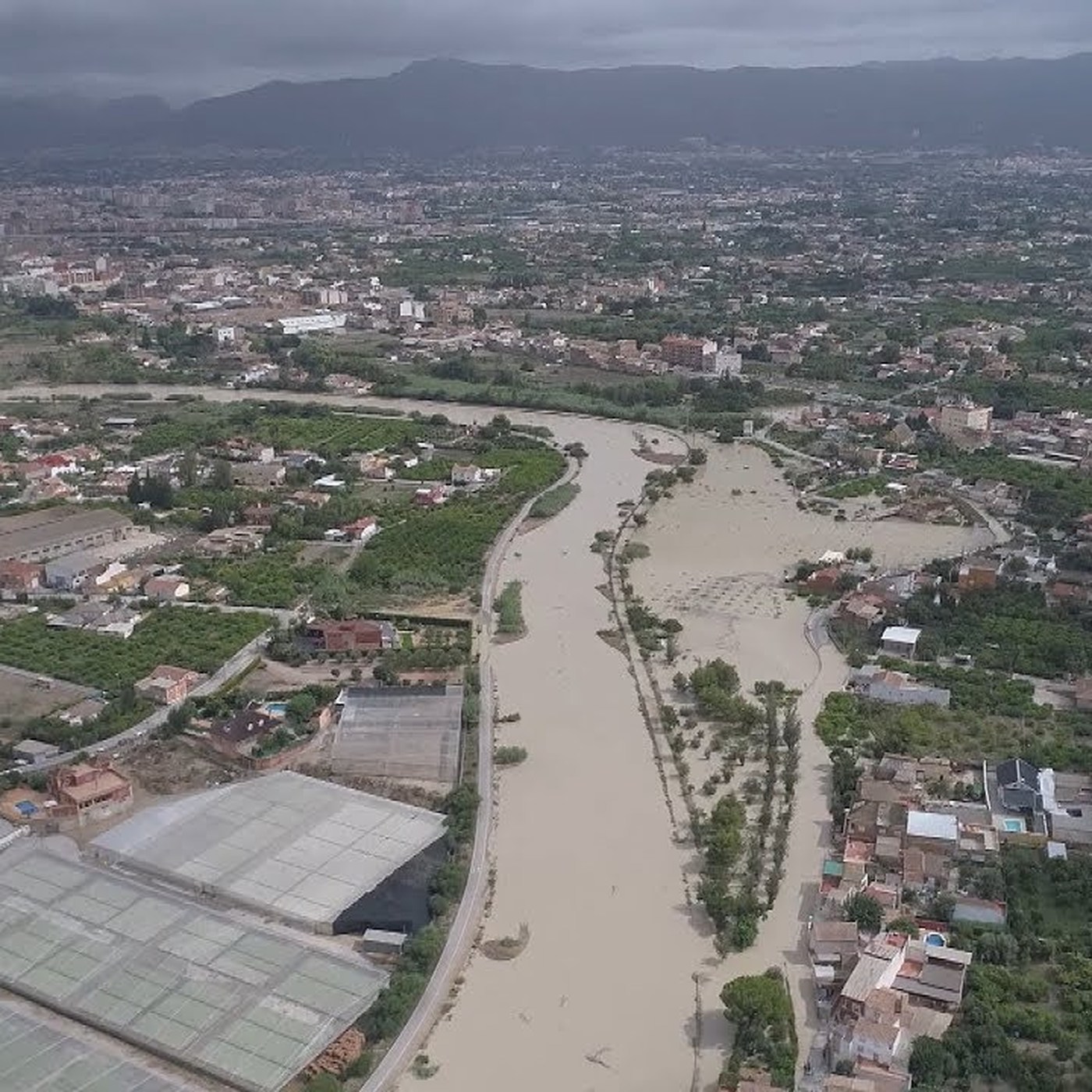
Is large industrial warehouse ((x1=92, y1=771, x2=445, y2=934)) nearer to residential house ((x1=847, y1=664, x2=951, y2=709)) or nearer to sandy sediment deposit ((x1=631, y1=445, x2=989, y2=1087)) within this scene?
sandy sediment deposit ((x1=631, y1=445, x2=989, y2=1087))

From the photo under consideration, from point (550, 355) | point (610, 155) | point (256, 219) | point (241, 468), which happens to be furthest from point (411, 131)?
point (241, 468)

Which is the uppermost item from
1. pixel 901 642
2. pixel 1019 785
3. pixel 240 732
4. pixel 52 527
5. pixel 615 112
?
pixel 615 112

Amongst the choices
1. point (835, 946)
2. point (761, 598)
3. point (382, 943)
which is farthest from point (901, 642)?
point (382, 943)

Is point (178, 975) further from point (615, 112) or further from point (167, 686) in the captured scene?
point (615, 112)

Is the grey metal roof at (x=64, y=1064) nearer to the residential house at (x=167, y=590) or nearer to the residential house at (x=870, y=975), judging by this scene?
the residential house at (x=870, y=975)

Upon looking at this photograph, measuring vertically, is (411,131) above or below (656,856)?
above

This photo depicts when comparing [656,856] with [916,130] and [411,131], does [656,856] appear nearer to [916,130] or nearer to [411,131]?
[916,130]
